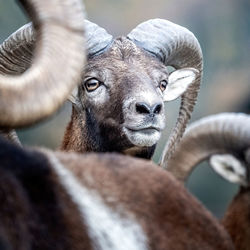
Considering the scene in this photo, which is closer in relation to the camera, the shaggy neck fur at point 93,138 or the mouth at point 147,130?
the mouth at point 147,130

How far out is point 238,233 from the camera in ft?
18.8

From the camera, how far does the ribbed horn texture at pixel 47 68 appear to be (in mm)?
4742

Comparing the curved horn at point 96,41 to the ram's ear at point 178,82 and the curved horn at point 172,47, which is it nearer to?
the curved horn at point 172,47

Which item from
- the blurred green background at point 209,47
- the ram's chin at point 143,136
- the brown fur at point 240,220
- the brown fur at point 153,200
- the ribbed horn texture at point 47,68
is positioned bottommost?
the blurred green background at point 209,47

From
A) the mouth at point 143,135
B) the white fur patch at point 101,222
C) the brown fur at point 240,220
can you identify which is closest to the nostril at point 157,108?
the mouth at point 143,135

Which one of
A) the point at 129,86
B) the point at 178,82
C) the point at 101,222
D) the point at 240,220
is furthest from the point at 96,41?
the point at 101,222

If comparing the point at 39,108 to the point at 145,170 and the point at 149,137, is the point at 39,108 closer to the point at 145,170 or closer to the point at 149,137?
the point at 145,170

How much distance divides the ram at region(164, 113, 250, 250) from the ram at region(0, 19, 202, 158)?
1.34 m

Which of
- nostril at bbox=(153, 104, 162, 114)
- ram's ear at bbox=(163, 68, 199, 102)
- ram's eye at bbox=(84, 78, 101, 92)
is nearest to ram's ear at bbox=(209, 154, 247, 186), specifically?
nostril at bbox=(153, 104, 162, 114)

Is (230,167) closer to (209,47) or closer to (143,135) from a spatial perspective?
(143,135)

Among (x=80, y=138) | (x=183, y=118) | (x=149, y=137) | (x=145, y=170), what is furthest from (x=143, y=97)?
(x=145, y=170)

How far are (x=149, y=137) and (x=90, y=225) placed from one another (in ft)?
10.3

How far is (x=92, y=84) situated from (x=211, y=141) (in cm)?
239

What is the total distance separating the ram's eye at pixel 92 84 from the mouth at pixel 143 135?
68 centimetres
